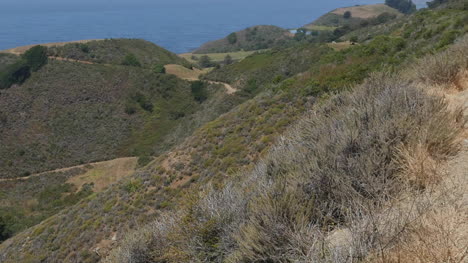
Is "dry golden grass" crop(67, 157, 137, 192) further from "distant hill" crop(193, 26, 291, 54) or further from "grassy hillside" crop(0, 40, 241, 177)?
"distant hill" crop(193, 26, 291, 54)

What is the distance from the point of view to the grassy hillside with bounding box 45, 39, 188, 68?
2200 inches

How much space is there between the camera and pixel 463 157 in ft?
12.0

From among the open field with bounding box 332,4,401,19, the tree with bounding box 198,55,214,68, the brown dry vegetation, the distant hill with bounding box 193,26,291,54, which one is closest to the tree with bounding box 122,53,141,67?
the tree with bounding box 198,55,214,68

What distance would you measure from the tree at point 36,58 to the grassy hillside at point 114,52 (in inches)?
87.6

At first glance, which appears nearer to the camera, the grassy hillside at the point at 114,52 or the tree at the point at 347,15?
the grassy hillside at the point at 114,52

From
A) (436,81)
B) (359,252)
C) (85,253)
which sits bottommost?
(85,253)

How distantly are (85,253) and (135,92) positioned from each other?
4134cm

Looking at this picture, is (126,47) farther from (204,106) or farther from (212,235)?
(212,235)

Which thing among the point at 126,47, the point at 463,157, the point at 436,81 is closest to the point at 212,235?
the point at 463,157

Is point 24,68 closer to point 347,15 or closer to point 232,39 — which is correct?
point 232,39

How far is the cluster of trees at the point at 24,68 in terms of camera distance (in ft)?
152

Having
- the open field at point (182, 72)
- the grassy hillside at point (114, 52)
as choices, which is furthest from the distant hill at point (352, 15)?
the open field at point (182, 72)

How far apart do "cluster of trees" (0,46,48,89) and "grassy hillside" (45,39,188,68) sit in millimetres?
2878

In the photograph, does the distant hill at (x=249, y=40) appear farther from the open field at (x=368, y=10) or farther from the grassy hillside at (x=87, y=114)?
the grassy hillside at (x=87, y=114)
